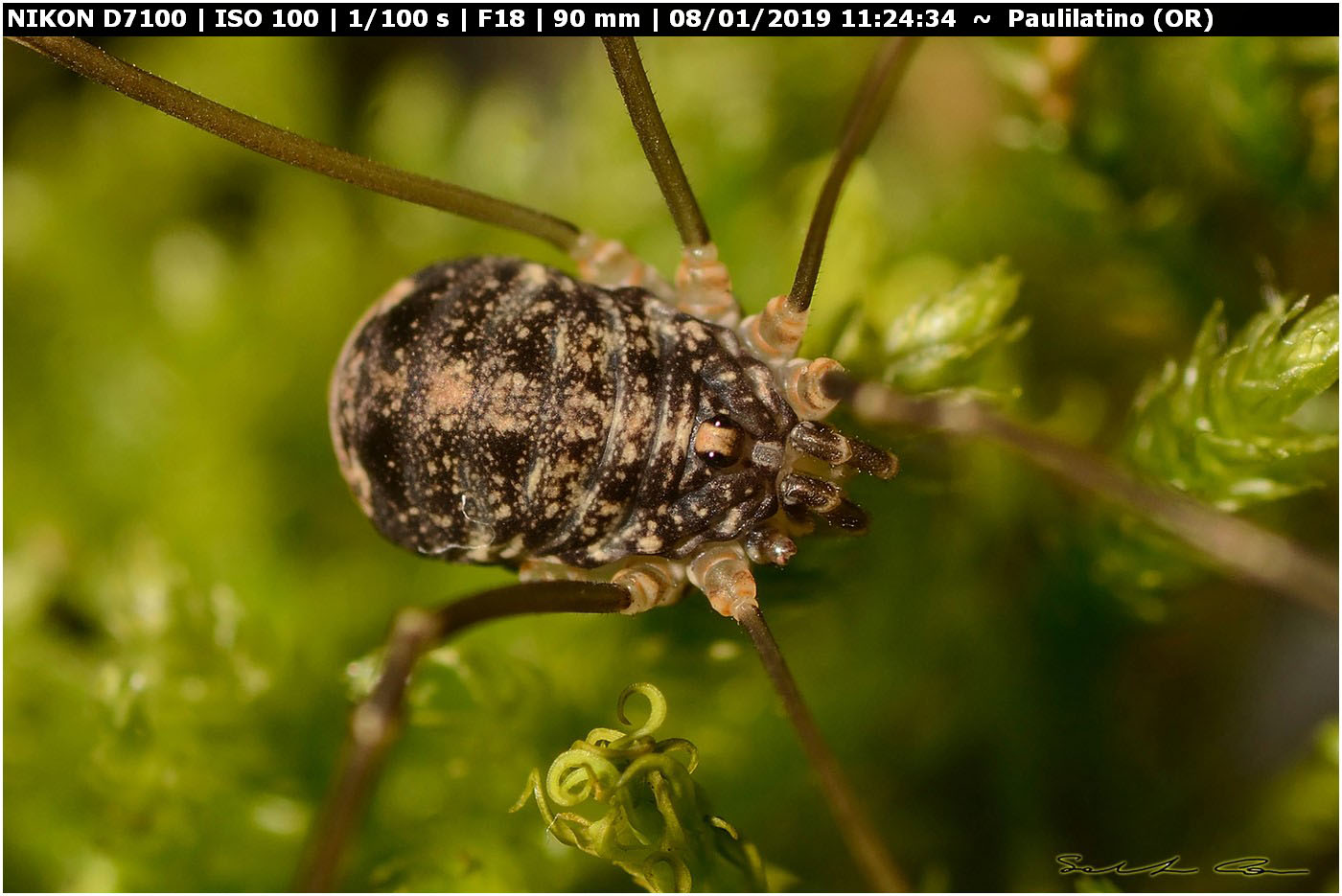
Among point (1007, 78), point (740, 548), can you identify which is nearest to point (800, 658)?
point (740, 548)

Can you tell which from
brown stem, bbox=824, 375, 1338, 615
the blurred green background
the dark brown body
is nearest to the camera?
brown stem, bbox=824, 375, 1338, 615

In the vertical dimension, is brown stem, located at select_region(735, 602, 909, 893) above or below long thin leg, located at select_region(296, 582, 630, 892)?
below

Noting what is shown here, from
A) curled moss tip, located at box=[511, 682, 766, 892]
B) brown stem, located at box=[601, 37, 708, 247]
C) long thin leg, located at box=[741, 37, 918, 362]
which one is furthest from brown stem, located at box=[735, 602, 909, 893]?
brown stem, located at box=[601, 37, 708, 247]

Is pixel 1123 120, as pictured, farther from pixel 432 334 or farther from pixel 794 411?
pixel 432 334

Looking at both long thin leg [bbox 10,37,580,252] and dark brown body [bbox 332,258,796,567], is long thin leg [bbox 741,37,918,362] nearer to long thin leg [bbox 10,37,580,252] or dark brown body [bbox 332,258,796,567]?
dark brown body [bbox 332,258,796,567]

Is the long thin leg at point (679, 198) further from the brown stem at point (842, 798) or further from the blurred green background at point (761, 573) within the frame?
the brown stem at point (842, 798)

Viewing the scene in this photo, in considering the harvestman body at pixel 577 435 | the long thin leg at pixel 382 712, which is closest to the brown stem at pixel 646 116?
the harvestman body at pixel 577 435
